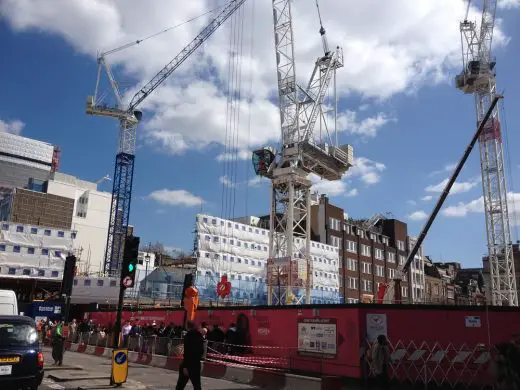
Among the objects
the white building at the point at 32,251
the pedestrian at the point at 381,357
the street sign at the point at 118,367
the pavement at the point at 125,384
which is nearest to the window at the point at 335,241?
the white building at the point at 32,251

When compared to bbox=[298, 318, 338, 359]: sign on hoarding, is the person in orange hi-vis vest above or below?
above

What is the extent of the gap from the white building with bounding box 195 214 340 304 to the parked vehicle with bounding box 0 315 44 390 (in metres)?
47.6

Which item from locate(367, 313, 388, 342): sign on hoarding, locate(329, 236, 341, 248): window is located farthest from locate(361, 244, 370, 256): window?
locate(367, 313, 388, 342): sign on hoarding

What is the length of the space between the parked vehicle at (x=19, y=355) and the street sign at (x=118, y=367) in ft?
8.17

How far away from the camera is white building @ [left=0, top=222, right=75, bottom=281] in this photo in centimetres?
5334

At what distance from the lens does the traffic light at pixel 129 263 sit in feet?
45.5

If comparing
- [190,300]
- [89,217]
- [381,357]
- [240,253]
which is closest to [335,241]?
[240,253]

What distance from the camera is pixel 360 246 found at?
286 feet

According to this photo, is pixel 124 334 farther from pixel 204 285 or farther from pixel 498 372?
pixel 204 285

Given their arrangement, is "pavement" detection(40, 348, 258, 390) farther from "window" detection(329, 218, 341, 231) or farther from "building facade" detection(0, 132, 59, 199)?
"building facade" detection(0, 132, 59, 199)

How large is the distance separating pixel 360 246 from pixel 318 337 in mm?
71225

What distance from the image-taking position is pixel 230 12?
75.6 metres

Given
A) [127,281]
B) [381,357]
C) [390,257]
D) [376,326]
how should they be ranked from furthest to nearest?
[390,257] → [376,326] → [381,357] → [127,281]

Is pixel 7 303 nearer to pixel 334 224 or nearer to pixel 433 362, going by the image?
pixel 433 362
